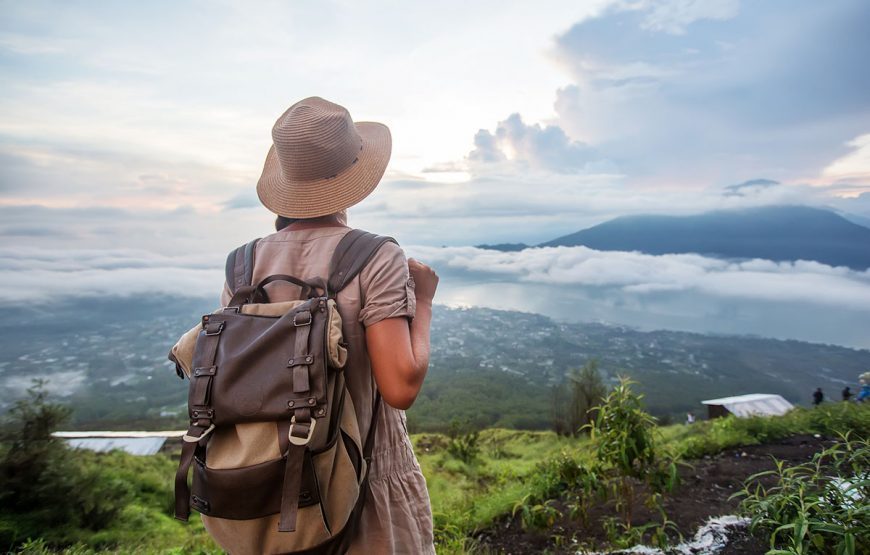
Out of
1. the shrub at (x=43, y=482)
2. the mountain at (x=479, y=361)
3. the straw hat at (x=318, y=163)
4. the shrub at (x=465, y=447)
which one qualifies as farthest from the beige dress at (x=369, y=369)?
the shrub at (x=465, y=447)

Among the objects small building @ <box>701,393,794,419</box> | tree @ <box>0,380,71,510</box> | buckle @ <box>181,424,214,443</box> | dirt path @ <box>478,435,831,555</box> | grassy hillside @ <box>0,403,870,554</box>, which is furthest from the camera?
small building @ <box>701,393,794,419</box>

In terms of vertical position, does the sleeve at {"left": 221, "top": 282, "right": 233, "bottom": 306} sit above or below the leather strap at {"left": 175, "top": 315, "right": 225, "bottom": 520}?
above

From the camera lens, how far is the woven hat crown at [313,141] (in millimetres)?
1735

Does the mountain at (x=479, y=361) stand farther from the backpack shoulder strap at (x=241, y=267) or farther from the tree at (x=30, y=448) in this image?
the backpack shoulder strap at (x=241, y=267)

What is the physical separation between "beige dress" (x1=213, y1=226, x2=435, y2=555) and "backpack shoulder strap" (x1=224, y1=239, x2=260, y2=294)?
0.08 feet

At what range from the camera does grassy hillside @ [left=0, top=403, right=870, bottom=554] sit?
14.6 ft

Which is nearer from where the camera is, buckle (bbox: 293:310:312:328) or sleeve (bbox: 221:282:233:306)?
buckle (bbox: 293:310:312:328)

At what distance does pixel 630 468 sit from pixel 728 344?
95708mm

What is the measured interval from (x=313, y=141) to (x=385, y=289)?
0.62 m

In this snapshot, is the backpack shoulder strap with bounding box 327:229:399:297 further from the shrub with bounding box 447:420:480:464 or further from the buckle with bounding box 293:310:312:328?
the shrub with bounding box 447:420:480:464

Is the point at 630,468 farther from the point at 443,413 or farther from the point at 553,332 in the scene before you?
the point at 553,332

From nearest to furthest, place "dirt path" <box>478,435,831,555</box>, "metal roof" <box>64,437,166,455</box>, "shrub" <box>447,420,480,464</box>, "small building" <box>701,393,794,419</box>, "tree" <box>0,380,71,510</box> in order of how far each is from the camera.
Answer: "dirt path" <box>478,435,831,555</box> < "tree" <box>0,380,71,510</box> < "metal roof" <box>64,437,166,455</box> < "shrub" <box>447,420,480,464</box> < "small building" <box>701,393,794,419</box>

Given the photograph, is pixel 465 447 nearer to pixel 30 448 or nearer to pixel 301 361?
pixel 30 448

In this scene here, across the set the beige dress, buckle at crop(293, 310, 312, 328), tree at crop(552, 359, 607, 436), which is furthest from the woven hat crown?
tree at crop(552, 359, 607, 436)
